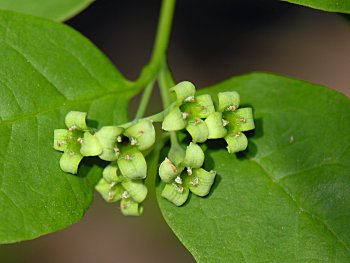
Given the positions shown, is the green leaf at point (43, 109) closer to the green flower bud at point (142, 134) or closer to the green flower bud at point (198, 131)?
the green flower bud at point (142, 134)

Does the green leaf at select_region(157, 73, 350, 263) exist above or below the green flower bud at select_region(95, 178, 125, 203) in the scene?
above

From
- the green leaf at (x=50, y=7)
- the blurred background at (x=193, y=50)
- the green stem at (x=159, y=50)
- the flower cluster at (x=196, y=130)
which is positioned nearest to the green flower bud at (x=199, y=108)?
the flower cluster at (x=196, y=130)

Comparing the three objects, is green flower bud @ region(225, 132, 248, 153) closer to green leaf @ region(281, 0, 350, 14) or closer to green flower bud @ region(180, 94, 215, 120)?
green flower bud @ region(180, 94, 215, 120)

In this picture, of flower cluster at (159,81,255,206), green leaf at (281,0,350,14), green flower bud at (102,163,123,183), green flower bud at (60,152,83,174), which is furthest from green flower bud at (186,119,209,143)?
green leaf at (281,0,350,14)

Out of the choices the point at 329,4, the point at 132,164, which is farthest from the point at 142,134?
the point at 329,4

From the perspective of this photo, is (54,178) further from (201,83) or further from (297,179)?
(201,83)
